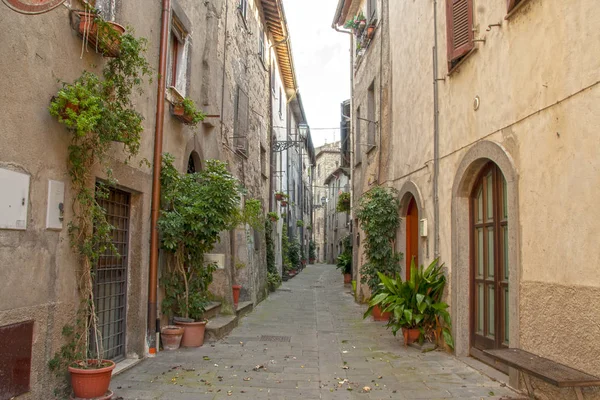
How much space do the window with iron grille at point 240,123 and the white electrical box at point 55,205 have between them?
286 inches

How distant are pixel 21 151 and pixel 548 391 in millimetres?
4617

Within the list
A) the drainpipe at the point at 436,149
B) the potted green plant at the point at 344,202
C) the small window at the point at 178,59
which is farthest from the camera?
the potted green plant at the point at 344,202

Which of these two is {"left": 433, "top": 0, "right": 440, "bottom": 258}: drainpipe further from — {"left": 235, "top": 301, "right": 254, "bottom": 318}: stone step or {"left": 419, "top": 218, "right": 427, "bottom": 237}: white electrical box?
{"left": 235, "top": 301, "right": 254, "bottom": 318}: stone step

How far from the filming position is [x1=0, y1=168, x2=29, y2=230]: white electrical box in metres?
3.84

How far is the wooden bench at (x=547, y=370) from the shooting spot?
3.79 metres

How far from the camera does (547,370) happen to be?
410cm

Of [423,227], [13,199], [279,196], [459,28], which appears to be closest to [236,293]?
[423,227]

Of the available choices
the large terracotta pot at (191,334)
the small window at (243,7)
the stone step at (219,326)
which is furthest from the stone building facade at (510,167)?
the small window at (243,7)

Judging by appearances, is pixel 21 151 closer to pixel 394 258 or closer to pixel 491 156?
pixel 491 156

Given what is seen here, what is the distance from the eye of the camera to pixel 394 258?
10.0 m

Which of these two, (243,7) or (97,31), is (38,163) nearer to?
(97,31)

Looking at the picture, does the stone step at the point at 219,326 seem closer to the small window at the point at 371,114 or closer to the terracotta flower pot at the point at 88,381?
the terracotta flower pot at the point at 88,381

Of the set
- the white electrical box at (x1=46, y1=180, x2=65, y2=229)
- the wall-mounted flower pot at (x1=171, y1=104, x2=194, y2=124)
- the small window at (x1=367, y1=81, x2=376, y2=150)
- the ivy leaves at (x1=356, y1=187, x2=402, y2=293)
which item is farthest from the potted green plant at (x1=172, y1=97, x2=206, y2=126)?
the small window at (x1=367, y1=81, x2=376, y2=150)

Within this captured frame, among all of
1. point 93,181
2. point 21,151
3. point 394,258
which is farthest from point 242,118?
point 21,151
